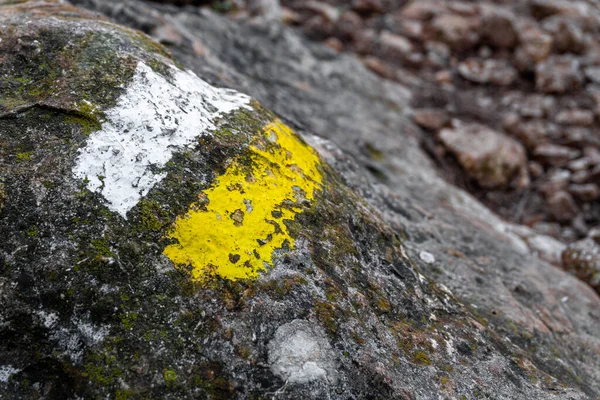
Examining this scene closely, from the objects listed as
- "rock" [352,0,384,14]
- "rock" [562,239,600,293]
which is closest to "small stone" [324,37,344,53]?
"rock" [352,0,384,14]

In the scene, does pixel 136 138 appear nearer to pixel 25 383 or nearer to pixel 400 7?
pixel 25 383

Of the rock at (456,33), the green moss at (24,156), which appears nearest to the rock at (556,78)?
the rock at (456,33)

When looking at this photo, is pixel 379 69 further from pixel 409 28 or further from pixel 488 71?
pixel 488 71

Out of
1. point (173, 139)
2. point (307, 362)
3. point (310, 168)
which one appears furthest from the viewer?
point (310, 168)

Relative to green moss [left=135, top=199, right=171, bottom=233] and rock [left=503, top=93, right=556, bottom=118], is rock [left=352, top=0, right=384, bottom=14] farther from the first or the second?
green moss [left=135, top=199, right=171, bottom=233]

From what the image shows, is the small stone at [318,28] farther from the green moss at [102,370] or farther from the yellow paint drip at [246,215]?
the green moss at [102,370]

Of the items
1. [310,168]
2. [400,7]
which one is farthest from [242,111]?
[400,7]
